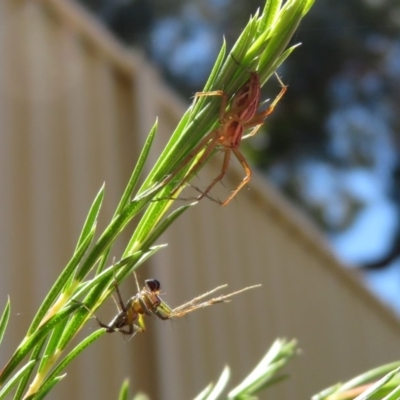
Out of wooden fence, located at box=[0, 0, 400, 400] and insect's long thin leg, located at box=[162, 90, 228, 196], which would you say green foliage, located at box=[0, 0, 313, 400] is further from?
wooden fence, located at box=[0, 0, 400, 400]

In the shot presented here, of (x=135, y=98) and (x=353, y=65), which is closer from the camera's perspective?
(x=135, y=98)

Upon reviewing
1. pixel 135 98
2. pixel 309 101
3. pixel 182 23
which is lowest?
pixel 135 98

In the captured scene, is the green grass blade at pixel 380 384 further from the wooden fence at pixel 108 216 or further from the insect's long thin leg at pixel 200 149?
the wooden fence at pixel 108 216

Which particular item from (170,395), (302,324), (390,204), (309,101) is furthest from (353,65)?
(170,395)

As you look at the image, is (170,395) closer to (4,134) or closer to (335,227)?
(4,134)

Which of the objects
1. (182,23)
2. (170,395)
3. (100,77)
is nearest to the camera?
(170,395)

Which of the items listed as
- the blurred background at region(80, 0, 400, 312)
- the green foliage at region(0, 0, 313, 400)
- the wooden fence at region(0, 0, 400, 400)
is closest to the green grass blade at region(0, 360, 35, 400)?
the green foliage at region(0, 0, 313, 400)
